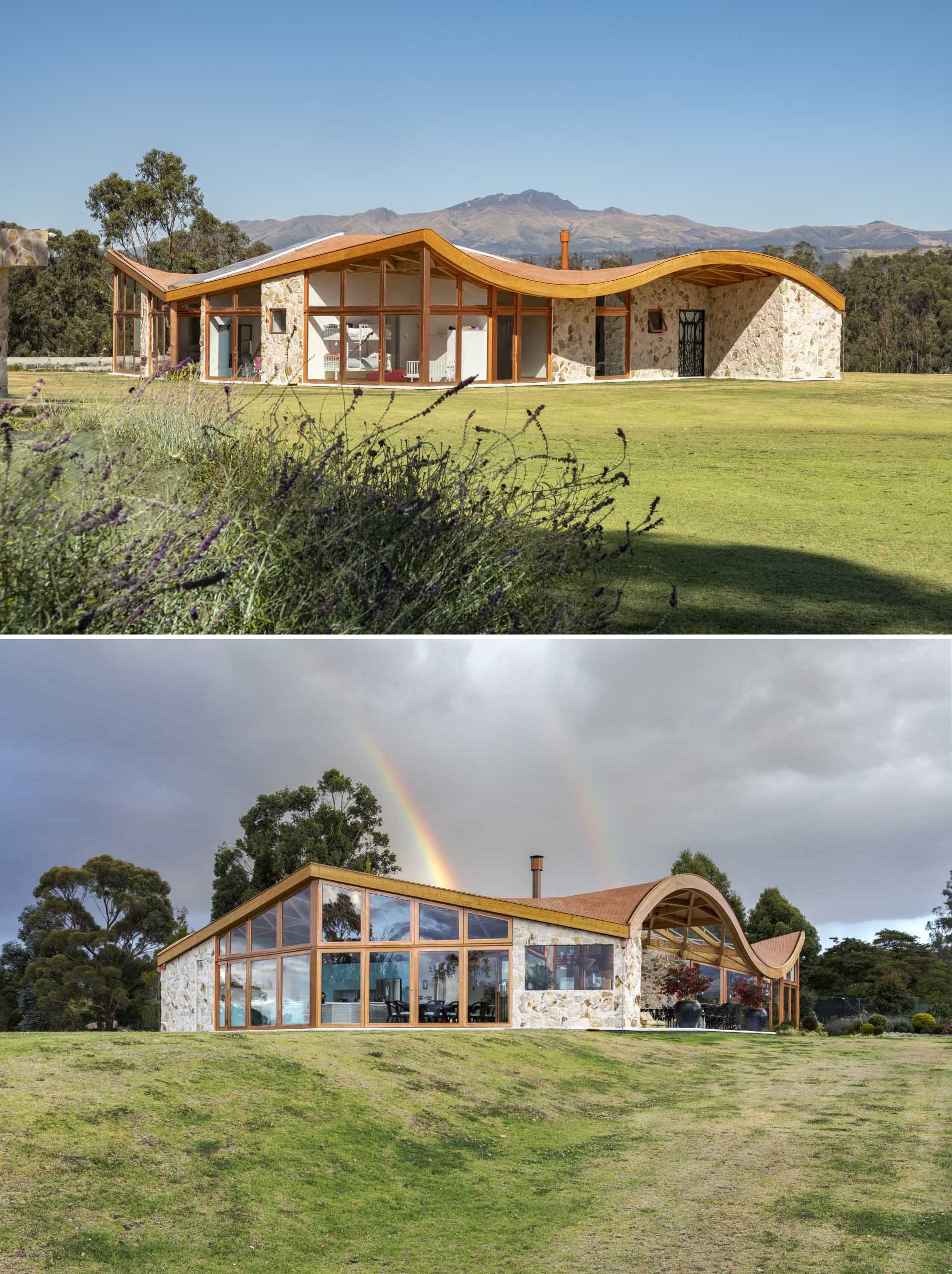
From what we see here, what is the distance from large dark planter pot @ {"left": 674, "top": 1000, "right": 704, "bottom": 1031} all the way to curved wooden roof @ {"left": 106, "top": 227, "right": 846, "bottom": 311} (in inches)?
771

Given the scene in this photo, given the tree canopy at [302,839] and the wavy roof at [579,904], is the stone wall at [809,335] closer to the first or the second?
the tree canopy at [302,839]

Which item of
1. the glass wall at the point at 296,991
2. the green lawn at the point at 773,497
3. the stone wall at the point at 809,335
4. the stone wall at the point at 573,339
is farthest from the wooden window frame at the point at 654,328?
the glass wall at the point at 296,991

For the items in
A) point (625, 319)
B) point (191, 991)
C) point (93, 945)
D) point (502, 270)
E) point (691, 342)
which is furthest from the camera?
point (691, 342)

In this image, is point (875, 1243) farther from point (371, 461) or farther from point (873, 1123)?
point (371, 461)

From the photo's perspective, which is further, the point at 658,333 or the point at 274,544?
the point at 658,333

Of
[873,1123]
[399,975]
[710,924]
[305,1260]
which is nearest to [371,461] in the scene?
[305,1260]

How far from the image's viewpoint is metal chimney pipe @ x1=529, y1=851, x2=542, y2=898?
20.7 m

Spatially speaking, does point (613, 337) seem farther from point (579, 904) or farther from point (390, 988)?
point (390, 988)

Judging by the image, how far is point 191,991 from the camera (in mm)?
18266

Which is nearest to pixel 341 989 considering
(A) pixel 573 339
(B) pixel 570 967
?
(B) pixel 570 967

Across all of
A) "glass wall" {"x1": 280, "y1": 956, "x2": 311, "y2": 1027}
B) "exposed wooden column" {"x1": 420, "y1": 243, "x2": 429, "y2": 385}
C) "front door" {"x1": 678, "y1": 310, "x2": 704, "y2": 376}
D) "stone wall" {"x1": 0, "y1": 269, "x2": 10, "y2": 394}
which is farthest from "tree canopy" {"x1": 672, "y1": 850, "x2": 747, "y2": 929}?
"stone wall" {"x1": 0, "y1": 269, "x2": 10, "y2": 394}

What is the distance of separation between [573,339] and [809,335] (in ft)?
24.7

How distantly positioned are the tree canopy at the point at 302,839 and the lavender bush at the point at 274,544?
17605 mm

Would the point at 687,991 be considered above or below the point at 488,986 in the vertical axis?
below
